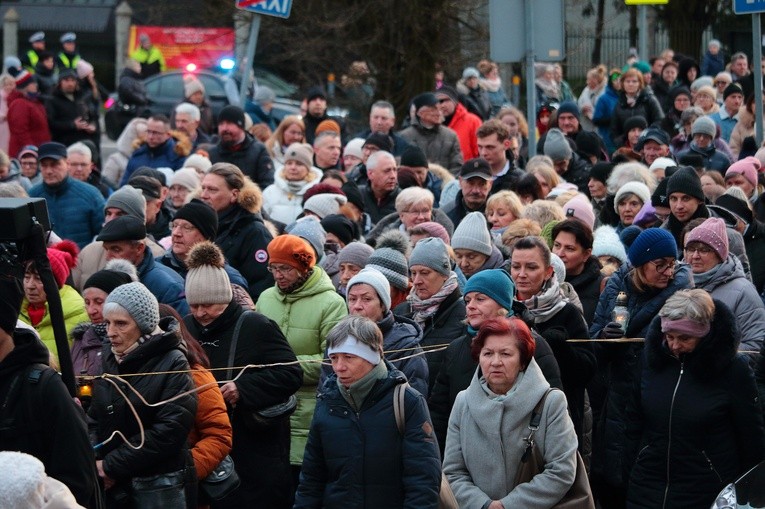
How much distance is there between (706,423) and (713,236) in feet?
5.82

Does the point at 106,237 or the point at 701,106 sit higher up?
the point at 701,106

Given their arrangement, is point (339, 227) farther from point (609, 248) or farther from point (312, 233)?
point (609, 248)

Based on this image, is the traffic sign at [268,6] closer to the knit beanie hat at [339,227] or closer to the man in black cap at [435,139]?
the man in black cap at [435,139]

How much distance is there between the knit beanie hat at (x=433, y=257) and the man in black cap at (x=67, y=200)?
16.6 ft

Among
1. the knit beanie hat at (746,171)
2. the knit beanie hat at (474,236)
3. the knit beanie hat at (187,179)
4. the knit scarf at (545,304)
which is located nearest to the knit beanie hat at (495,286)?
the knit scarf at (545,304)

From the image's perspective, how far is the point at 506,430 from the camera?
253 inches

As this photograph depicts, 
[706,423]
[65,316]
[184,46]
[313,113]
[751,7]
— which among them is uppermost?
Result: [184,46]

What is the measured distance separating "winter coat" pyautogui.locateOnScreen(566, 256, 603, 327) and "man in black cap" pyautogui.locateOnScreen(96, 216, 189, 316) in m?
2.41

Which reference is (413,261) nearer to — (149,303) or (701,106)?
(149,303)

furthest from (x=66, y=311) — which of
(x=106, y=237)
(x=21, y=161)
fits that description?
(x=21, y=161)

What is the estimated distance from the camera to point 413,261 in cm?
817

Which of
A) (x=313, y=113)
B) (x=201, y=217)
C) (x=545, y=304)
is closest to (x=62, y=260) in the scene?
(x=201, y=217)

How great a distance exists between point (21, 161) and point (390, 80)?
605 cm

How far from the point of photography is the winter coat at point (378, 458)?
6.35m
